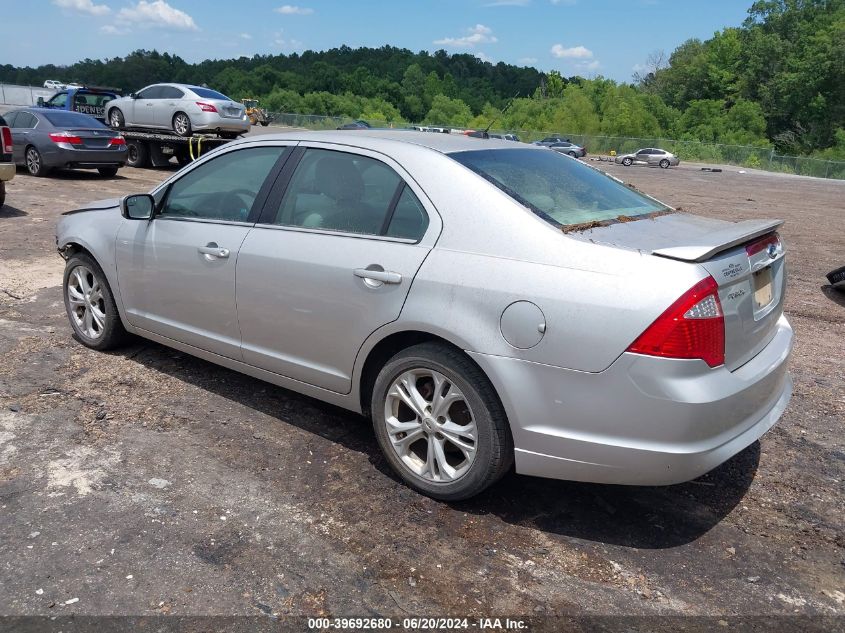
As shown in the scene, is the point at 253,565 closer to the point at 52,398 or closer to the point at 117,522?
the point at 117,522

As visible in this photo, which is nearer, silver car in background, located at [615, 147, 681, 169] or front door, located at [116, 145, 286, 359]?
front door, located at [116, 145, 286, 359]

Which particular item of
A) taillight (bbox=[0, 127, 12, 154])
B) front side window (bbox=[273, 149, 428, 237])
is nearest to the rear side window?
front side window (bbox=[273, 149, 428, 237])

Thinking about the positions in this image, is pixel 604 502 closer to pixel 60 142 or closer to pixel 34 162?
pixel 60 142

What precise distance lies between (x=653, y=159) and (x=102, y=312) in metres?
49.7

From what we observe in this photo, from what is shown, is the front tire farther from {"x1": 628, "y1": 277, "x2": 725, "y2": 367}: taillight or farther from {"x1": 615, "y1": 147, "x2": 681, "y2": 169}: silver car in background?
{"x1": 615, "y1": 147, "x2": 681, "y2": 169}: silver car in background

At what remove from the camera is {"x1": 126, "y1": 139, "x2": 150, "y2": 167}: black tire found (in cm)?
1939

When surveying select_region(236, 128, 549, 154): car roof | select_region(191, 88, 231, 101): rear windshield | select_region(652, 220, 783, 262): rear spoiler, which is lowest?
select_region(652, 220, 783, 262): rear spoiler

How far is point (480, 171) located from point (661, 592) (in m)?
2.02

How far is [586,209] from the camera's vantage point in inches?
140

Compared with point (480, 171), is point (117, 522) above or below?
below

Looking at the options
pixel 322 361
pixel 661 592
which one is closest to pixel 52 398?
pixel 322 361

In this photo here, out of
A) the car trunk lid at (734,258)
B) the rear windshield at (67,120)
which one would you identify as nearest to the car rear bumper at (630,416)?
the car trunk lid at (734,258)

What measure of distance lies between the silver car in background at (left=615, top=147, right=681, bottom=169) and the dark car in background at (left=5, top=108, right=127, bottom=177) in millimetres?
41257

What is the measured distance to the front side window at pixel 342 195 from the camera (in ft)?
11.9
